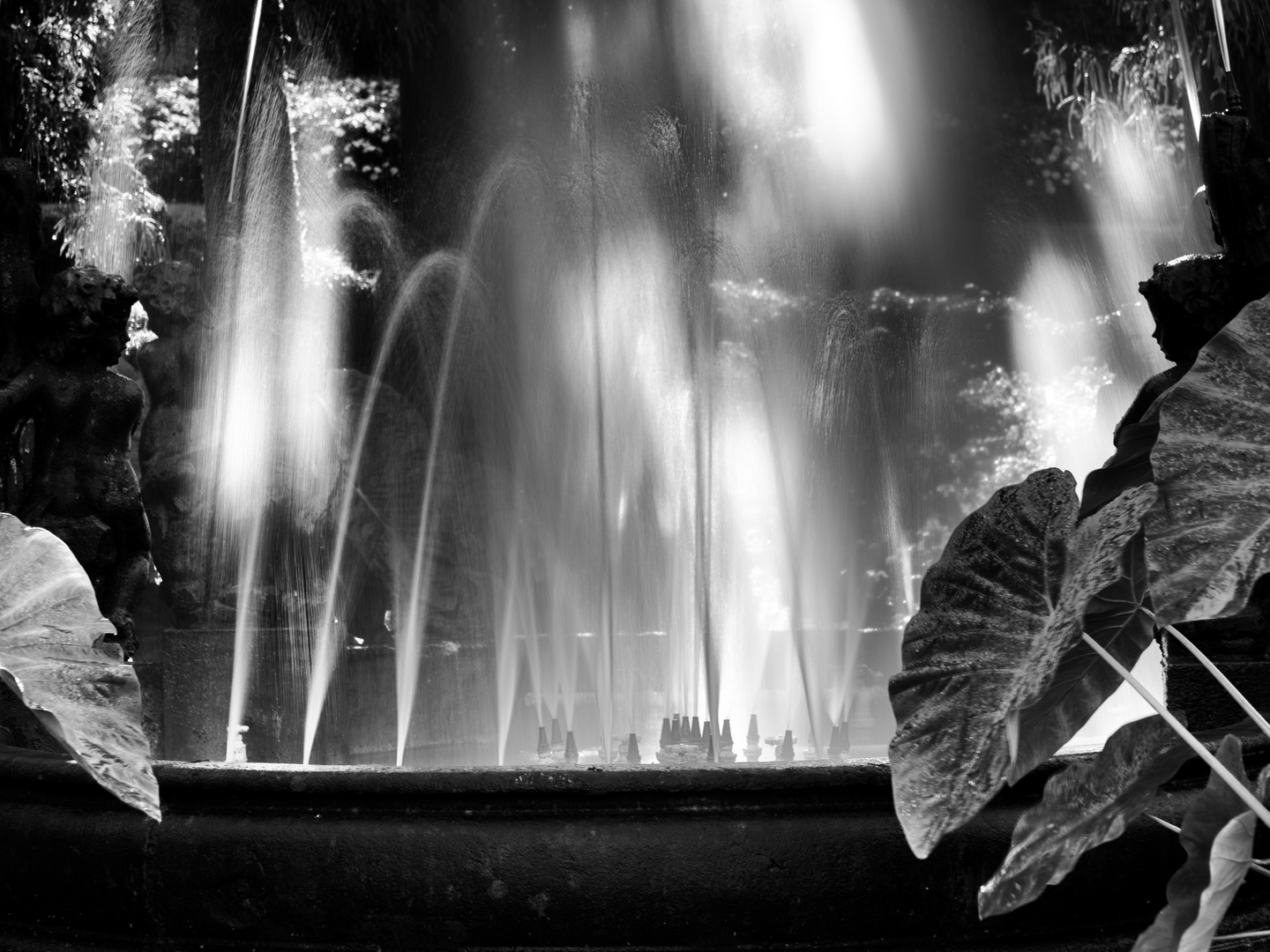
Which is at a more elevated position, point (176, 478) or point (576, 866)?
point (176, 478)

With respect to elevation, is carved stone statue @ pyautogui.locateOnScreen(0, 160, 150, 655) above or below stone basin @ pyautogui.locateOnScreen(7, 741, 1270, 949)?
above

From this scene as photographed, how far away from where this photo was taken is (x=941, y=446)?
18391 mm

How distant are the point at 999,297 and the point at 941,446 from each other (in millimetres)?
2244

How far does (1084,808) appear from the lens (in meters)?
1.68

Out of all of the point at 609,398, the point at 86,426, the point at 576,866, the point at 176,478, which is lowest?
the point at 576,866

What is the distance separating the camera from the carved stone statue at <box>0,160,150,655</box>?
4.62 metres

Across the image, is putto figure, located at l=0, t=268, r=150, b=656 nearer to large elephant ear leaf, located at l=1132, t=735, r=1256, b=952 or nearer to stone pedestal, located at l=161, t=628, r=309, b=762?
stone pedestal, located at l=161, t=628, r=309, b=762

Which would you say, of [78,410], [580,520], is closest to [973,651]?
[78,410]

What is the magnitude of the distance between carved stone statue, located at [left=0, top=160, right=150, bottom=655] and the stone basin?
1750mm

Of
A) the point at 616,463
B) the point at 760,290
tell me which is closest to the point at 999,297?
the point at 760,290

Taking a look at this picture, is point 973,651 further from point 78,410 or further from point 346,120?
point 346,120

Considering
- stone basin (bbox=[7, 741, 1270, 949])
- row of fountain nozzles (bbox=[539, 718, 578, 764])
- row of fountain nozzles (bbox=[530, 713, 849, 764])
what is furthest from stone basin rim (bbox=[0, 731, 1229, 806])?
row of fountain nozzles (bbox=[530, 713, 849, 764])

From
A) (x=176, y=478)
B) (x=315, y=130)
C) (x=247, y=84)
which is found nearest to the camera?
(x=176, y=478)

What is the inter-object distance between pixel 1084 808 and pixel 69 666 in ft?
4.51
